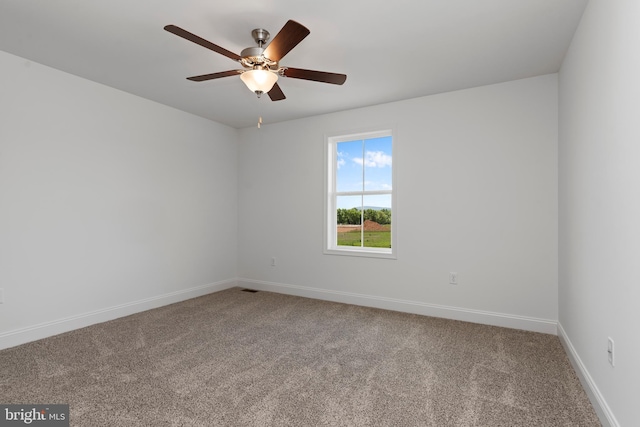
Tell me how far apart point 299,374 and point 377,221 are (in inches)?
94.5

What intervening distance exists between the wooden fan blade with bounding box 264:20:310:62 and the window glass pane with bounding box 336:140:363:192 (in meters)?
2.35

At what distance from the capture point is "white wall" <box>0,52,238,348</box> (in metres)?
2.88

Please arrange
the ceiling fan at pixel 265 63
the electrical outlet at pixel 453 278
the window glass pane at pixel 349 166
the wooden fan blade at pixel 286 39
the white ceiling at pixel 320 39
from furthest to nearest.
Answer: the window glass pane at pixel 349 166 < the electrical outlet at pixel 453 278 < the white ceiling at pixel 320 39 < the ceiling fan at pixel 265 63 < the wooden fan blade at pixel 286 39

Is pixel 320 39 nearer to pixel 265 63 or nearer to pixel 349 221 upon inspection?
pixel 265 63

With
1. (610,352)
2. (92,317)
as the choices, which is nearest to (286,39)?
(610,352)

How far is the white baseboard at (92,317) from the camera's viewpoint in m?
2.85

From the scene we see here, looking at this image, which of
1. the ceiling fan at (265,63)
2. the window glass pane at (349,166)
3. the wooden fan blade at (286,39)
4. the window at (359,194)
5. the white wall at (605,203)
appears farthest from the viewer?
the window glass pane at (349,166)

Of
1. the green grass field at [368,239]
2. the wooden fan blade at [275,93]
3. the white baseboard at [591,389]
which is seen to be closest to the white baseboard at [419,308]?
the white baseboard at [591,389]

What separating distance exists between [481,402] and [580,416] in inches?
20.1

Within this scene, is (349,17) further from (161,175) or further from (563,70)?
(161,175)

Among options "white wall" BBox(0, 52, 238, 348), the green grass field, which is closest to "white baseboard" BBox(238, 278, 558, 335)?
the green grass field

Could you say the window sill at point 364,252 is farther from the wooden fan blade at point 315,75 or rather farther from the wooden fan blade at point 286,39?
the wooden fan blade at point 286,39

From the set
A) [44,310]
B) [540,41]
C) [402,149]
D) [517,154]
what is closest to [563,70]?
[540,41]

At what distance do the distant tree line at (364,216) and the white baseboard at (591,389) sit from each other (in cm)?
216
